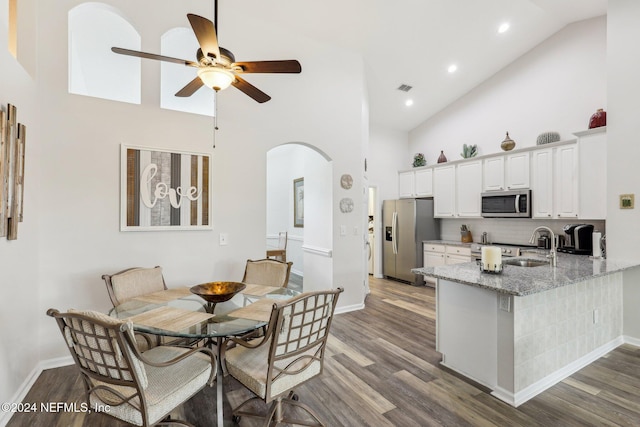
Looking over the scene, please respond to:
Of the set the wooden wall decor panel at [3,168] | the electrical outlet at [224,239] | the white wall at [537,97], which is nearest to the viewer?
the wooden wall decor panel at [3,168]

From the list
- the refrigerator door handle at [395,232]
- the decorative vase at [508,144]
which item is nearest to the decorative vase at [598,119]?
the decorative vase at [508,144]

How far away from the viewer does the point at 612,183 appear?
11.2 ft

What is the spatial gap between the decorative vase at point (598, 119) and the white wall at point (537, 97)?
0.38 m

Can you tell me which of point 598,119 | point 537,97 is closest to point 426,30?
point 537,97

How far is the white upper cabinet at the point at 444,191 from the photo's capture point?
229 inches

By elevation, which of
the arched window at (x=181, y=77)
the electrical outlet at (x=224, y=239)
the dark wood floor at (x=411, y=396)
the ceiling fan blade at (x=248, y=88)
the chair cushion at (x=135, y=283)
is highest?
the arched window at (x=181, y=77)

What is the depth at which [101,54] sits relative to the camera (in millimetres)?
4109

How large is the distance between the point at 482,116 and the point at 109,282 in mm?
6161

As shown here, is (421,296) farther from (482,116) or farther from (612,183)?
(482,116)

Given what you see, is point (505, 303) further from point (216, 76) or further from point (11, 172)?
point (11, 172)

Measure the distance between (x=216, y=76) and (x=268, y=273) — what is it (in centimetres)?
180

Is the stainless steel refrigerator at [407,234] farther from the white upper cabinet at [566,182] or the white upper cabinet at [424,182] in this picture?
the white upper cabinet at [566,182]

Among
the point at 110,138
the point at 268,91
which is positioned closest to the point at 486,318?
the point at 268,91

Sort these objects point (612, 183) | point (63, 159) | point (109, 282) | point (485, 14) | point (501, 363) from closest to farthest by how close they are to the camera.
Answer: point (501, 363)
point (109, 282)
point (63, 159)
point (612, 183)
point (485, 14)
